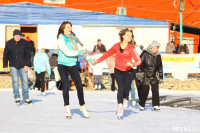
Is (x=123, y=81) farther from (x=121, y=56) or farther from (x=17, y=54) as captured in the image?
(x=17, y=54)

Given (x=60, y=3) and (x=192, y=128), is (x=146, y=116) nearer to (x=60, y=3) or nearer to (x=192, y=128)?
(x=192, y=128)

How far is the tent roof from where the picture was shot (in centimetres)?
2745

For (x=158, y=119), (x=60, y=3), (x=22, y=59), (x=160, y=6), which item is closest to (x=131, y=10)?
(x=160, y=6)

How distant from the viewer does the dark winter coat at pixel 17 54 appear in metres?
12.2

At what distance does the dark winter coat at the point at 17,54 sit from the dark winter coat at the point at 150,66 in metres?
2.94

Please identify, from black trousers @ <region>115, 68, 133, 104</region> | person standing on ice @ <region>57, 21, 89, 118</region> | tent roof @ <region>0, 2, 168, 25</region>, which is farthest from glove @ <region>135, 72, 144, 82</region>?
tent roof @ <region>0, 2, 168, 25</region>

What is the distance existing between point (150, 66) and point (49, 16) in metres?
17.1

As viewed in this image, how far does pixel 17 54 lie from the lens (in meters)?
12.2

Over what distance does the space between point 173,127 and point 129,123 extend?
0.87 m

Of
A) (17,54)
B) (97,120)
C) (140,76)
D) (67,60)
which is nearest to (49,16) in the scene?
(17,54)

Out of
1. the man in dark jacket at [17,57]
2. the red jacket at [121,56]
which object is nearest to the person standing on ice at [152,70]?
the red jacket at [121,56]

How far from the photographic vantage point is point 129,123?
8789mm

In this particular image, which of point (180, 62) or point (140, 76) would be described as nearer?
point (140, 76)

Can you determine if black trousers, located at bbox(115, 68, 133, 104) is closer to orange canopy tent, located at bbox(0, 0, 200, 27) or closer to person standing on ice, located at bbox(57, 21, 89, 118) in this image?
person standing on ice, located at bbox(57, 21, 89, 118)
